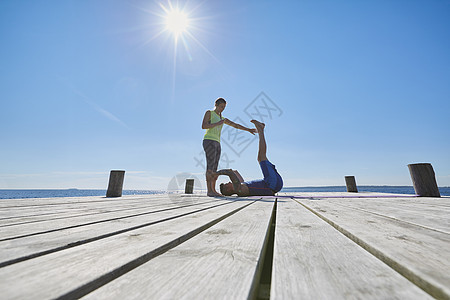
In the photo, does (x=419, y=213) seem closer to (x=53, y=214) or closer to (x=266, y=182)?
(x=53, y=214)

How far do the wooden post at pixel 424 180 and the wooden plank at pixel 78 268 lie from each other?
475 centimetres

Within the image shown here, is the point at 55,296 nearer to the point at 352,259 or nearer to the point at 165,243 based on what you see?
the point at 165,243

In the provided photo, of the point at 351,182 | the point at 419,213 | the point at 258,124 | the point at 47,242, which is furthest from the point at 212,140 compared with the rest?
the point at 351,182


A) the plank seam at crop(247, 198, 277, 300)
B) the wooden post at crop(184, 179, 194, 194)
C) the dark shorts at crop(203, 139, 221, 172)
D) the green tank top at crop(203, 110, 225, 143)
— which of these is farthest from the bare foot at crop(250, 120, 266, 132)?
the plank seam at crop(247, 198, 277, 300)

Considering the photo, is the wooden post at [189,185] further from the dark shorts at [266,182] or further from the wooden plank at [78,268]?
the wooden plank at [78,268]

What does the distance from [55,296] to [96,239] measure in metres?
0.46

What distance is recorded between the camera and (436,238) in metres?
0.76

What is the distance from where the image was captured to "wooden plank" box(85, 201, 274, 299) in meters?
0.37

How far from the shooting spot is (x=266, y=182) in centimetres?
436

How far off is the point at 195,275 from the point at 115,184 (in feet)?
15.4

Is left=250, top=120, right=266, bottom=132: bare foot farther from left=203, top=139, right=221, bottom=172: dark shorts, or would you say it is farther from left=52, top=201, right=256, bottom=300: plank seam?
left=52, top=201, right=256, bottom=300: plank seam

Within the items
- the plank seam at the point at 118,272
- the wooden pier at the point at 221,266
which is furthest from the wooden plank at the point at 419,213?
the plank seam at the point at 118,272

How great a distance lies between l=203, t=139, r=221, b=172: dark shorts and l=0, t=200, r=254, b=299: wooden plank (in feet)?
12.1

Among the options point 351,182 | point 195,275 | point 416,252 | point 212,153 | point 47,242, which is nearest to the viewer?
point 195,275
